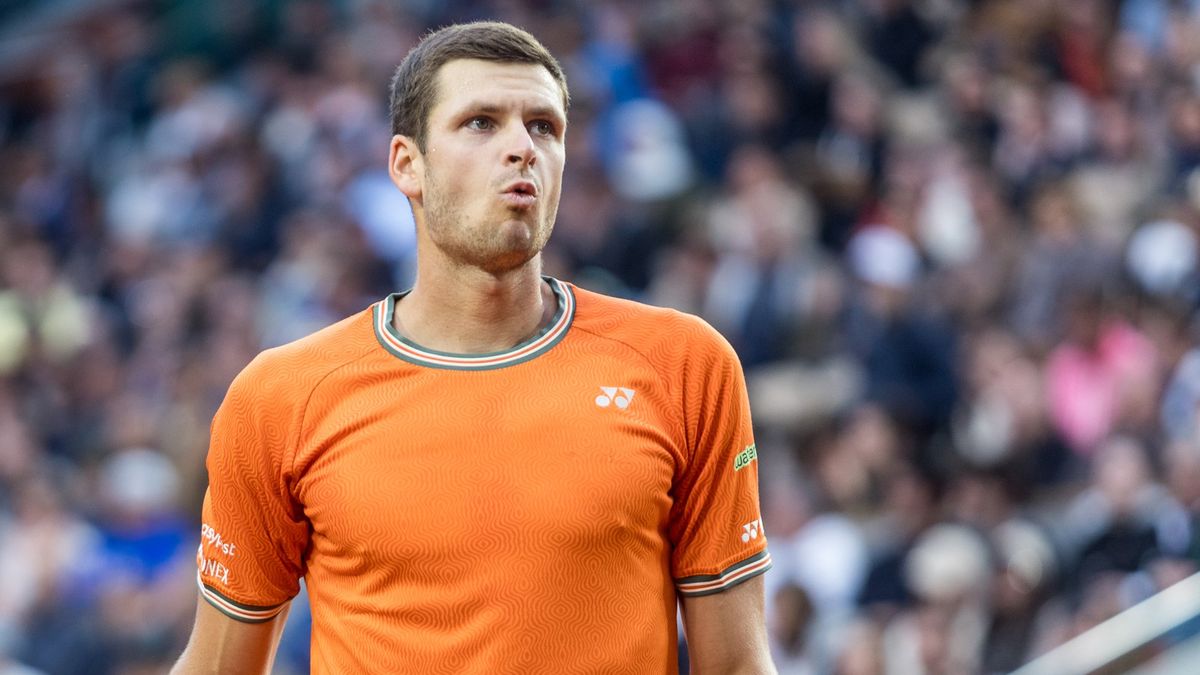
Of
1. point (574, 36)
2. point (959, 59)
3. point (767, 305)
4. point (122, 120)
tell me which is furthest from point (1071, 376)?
point (122, 120)

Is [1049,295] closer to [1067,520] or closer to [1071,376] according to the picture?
[1071,376]

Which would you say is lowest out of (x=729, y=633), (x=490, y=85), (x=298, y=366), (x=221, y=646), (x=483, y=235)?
(x=221, y=646)

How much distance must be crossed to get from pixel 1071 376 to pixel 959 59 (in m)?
2.64

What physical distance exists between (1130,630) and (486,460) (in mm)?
4007

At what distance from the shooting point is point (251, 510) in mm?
2887

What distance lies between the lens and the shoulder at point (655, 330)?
9.50 ft

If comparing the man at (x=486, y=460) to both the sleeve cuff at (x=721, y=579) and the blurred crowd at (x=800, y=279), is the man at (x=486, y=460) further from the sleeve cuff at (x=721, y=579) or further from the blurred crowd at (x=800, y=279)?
the blurred crowd at (x=800, y=279)

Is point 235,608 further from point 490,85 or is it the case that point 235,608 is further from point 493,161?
point 490,85

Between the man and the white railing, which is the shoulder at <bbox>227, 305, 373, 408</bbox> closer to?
the man

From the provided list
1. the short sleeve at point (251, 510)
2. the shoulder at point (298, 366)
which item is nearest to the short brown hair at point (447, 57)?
the shoulder at point (298, 366)

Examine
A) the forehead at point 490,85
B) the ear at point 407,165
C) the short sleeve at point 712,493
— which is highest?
the forehead at point 490,85

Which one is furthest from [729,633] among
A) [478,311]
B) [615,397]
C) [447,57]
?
[447,57]

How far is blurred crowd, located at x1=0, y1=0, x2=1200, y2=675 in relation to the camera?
7.57m

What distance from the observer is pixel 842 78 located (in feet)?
33.6
